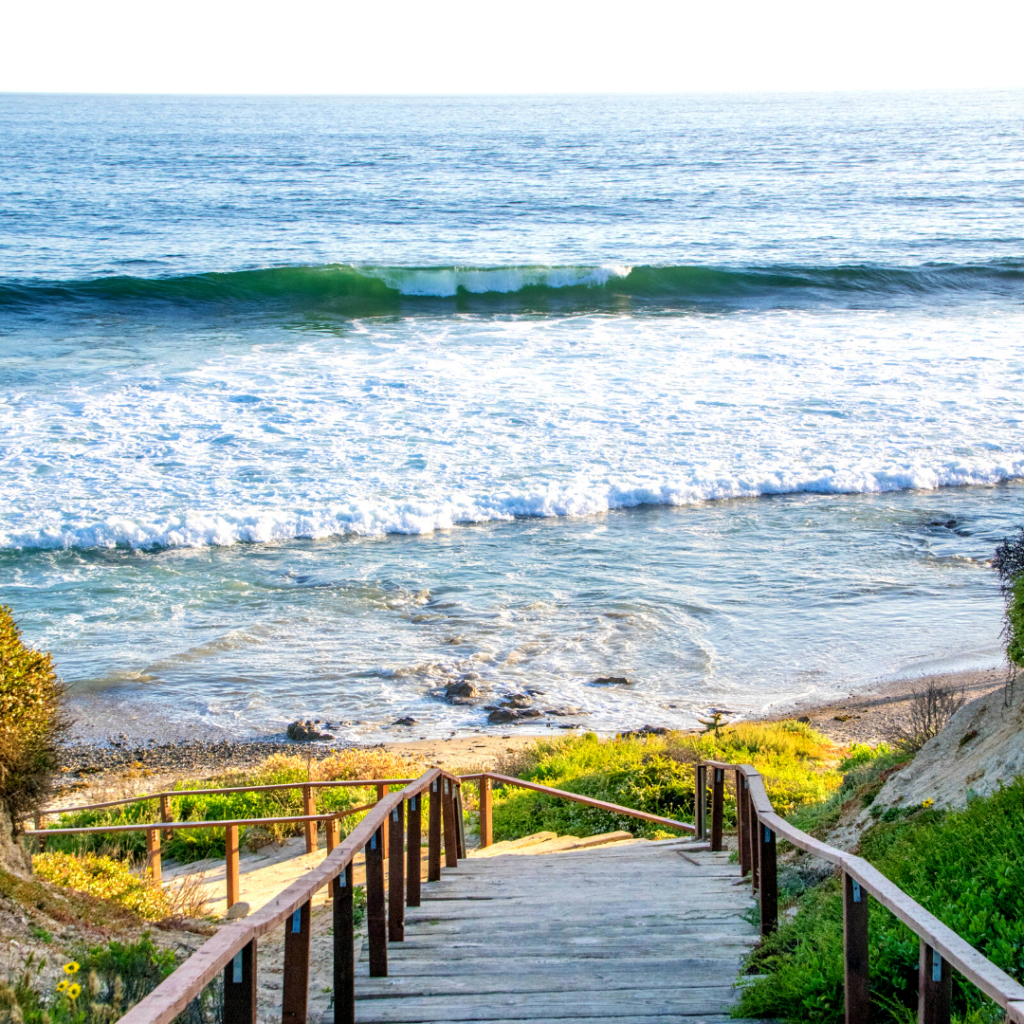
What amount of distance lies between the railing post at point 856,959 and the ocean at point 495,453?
9077mm

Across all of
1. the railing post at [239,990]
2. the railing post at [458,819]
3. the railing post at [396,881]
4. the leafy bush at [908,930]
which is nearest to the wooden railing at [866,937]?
the leafy bush at [908,930]

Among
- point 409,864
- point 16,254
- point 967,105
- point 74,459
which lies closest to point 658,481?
point 74,459

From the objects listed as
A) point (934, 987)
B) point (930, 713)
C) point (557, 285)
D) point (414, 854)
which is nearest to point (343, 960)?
→ point (414, 854)

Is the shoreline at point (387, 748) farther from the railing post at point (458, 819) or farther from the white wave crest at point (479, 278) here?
the white wave crest at point (479, 278)

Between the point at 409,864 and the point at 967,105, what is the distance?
16064 cm

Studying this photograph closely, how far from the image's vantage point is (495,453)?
22.1 m

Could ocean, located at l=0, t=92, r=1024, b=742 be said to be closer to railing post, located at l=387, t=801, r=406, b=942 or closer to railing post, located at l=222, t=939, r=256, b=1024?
railing post, located at l=387, t=801, r=406, b=942

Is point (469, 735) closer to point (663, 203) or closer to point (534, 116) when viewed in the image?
point (663, 203)

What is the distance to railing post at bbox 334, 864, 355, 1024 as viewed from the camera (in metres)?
3.84

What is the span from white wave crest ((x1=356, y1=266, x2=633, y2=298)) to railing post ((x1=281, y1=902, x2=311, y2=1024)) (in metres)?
36.3

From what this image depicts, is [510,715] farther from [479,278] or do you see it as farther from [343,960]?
[479,278]

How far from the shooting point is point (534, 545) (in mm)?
18031

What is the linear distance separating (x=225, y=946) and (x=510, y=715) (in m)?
10.1

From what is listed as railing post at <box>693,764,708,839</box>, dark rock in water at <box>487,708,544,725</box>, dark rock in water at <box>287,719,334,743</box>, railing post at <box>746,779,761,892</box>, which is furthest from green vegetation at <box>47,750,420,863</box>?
railing post at <box>746,779,761,892</box>
